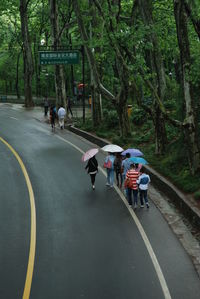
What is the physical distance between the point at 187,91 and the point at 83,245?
21.8 ft

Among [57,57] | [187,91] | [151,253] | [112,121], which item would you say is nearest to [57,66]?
[57,57]

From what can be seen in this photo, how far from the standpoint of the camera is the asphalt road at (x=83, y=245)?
960 cm

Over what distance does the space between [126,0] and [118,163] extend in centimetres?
1858

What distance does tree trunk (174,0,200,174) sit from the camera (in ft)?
48.3

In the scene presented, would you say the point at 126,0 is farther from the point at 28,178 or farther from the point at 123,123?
the point at 28,178

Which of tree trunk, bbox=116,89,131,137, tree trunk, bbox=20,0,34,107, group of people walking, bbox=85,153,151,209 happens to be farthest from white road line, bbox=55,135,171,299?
tree trunk, bbox=20,0,34,107

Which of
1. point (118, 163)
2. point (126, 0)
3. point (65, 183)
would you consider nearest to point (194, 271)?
point (118, 163)

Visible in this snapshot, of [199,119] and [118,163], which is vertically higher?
[199,119]

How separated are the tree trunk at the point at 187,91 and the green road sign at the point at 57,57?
18636 millimetres

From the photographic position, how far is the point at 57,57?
32.8m

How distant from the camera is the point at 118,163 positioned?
16.5 meters

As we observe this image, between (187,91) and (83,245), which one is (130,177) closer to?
(83,245)

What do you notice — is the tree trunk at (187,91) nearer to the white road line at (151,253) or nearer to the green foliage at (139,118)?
the white road line at (151,253)

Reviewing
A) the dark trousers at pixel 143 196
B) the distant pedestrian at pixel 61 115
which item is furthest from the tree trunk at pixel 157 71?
the distant pedestrian at pixel 61 115
